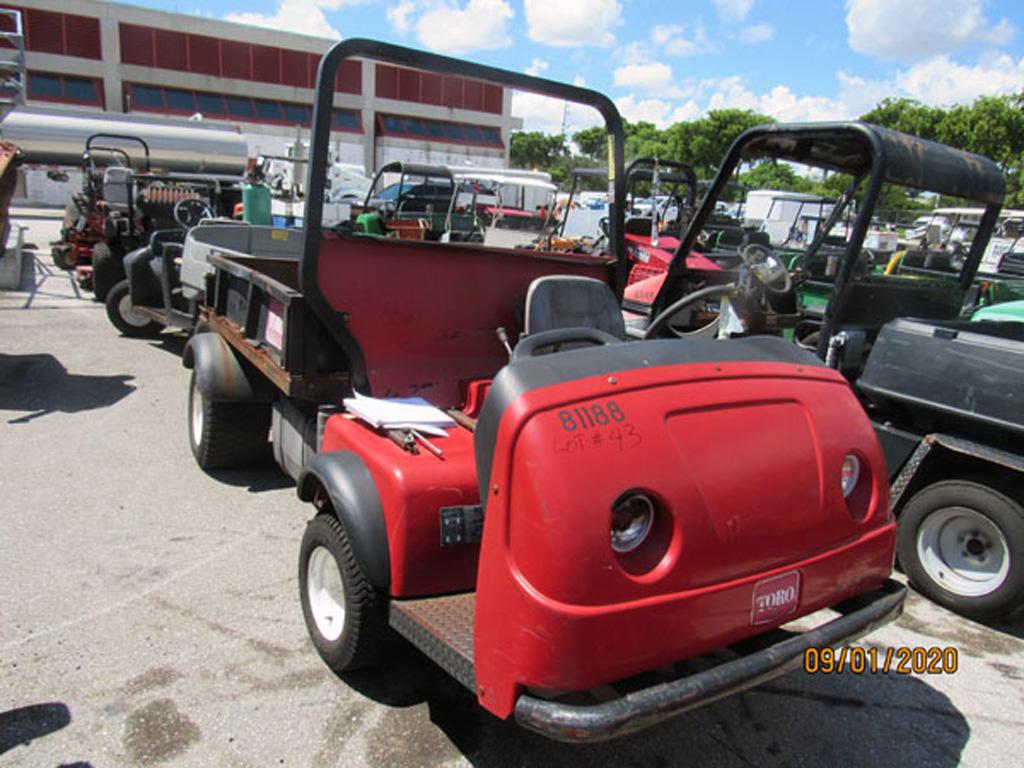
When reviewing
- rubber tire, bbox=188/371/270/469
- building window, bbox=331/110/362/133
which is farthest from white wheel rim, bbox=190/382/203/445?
building window, bbox=331/110/362/133

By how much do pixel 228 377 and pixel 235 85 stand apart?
125 feet

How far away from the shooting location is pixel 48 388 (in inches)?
248

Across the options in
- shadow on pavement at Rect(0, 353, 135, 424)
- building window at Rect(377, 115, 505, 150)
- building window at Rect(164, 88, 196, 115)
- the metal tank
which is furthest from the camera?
building window at Rect(377, 115, 505, 150)

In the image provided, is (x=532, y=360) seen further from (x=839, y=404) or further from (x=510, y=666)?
(x=839, y=404)

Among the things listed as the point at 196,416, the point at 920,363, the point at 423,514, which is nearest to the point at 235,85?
the point at 196,416

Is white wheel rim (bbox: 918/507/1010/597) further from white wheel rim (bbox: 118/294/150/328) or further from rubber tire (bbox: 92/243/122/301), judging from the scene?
rubber tire (bbox: 92/243/122/301)

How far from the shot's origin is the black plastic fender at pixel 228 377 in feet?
13.6

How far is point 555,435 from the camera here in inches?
68.9

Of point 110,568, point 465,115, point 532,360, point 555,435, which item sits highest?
point 465,115

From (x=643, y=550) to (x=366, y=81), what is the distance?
138 feet

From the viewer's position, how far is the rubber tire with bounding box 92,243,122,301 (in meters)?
9.58

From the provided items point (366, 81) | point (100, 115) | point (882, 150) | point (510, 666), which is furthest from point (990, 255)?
point (366, 81)

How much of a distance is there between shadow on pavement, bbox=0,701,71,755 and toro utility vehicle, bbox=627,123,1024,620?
270cm

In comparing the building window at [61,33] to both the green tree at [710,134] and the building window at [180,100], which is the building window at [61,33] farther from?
the green tree at [710,134]
